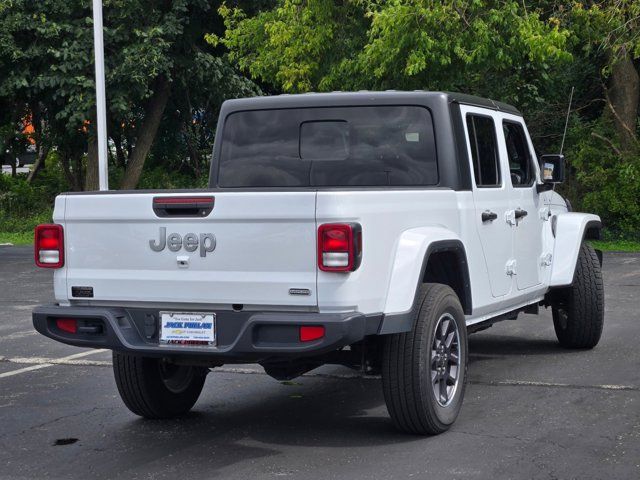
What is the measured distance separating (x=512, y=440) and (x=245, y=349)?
159 cm

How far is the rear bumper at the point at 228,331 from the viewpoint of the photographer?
5793 mm

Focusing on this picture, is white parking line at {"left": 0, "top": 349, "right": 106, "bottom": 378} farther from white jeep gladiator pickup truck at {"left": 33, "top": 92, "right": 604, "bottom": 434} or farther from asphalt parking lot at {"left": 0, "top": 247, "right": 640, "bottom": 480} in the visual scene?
white jeep gladiator pickup truck at {"left": 33, "top": 92, "right": 604, "bottom": 434}

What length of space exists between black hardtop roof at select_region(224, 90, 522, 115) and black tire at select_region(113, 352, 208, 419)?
178 cm

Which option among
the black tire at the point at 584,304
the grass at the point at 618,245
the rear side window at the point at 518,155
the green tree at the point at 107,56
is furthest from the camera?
the green tree at the point at 107,56

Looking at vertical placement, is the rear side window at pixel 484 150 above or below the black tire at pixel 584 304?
above

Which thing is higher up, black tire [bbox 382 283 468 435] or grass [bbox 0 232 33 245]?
black tire [bbox 382 283 468 435]

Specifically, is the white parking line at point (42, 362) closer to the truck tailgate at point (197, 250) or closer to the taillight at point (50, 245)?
the taillight at point (50, 245)

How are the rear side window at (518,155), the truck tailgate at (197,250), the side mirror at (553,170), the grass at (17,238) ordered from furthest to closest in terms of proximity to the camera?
the grass at (17,238), the side mirror at (553,170), the rear side window at (518,155), the truck tailgate at (197,250)

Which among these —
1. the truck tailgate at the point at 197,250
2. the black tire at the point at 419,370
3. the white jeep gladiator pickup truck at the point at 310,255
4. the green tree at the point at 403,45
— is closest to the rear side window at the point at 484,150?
the white jeep gladiator pickup truck at the point at 310,255

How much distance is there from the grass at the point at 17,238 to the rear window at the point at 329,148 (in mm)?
19304

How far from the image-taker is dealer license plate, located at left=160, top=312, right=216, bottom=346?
6.06 m

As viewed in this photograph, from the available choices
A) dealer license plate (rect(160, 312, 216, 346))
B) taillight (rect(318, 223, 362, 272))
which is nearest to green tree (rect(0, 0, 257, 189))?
dealer license plate (rect(160, 312, 216, 346))

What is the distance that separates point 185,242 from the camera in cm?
611

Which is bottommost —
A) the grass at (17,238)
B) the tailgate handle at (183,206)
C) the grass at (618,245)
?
the grass at (618,245)
